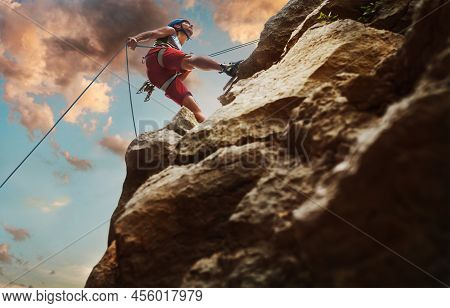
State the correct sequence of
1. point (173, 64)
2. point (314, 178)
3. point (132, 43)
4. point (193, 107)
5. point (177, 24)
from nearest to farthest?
point (314, 178) < point (132, 43) < point (193, 107) < point (173, 64) < point (177, 24)

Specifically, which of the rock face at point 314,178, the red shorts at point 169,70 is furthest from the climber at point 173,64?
the rock face at point 314,178

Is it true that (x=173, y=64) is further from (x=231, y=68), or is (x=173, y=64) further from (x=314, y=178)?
(x=314, y=178)

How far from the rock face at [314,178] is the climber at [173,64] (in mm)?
1498

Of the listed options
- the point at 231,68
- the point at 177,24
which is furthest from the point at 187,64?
the point at 177,24

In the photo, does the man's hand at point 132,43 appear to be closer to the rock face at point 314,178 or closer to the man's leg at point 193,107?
the man's leg at point 193,107

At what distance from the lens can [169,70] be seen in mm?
6258

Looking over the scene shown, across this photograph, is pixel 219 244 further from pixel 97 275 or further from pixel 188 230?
pixel 97 275

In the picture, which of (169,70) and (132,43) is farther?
(169,70)

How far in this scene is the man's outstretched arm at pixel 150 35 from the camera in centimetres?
564

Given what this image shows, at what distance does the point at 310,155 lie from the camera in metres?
2.56

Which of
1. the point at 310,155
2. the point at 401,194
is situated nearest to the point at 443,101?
the point at 401,194

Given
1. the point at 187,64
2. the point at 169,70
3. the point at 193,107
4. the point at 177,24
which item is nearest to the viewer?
the point at 193,107

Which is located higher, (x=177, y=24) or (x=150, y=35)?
(x=177, y=24)

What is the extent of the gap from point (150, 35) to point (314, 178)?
483cm
